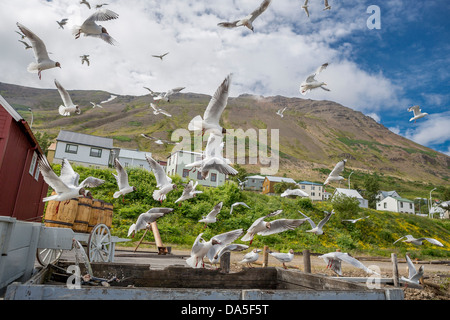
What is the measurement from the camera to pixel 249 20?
8422mm

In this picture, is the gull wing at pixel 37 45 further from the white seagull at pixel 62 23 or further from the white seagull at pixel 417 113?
the white seagull at pixel 417 113

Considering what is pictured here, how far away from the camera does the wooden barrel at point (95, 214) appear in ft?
26.6

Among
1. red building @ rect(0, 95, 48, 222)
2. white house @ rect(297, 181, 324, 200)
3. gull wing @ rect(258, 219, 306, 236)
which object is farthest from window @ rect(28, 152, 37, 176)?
white house @ rect(297, 181, 324, 200)

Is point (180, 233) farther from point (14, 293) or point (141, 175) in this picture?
point (14, 293)

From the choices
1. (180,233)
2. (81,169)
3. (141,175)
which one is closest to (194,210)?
(180,233)

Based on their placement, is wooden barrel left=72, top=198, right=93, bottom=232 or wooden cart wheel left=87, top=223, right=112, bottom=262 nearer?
wooden cart wheel left=87, top=223, right=112, bottom=262

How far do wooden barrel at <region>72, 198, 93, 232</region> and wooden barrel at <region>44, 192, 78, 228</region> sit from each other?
0.17m

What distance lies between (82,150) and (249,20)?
40669mm

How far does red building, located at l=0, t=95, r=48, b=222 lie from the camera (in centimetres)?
870

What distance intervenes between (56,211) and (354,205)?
101 ft

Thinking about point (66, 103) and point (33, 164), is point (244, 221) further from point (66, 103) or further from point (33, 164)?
point (66, 103)

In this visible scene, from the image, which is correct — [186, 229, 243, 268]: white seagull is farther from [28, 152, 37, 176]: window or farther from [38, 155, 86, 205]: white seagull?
[28, 152, 37, 176]: window

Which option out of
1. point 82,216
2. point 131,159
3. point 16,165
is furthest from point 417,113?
point 131,159

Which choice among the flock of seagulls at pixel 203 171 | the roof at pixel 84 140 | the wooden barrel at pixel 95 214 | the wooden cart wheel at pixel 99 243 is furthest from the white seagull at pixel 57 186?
the roof at pixel 84 140
